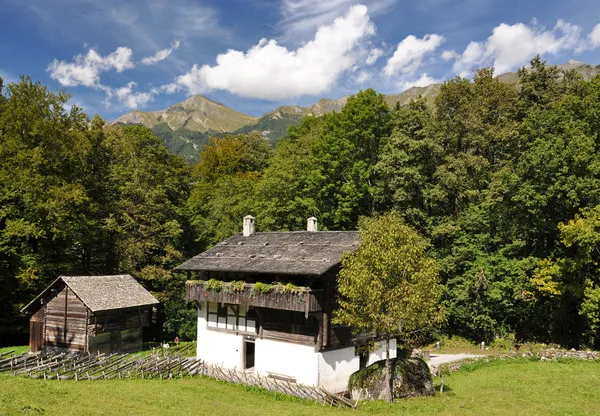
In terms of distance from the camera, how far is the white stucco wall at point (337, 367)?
1076 inches

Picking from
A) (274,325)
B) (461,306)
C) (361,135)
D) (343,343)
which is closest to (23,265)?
(274,325)

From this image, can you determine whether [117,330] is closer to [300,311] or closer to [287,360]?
[287,360]

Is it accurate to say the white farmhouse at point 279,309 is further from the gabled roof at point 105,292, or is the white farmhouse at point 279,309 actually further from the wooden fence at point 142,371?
the gabled roof at point 105,292

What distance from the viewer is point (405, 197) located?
40.3 m

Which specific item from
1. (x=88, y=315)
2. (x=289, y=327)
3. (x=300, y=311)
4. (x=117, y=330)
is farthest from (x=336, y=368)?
(x=88, y=315)

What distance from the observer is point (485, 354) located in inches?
1414

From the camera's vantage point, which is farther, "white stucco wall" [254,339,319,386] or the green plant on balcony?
the green plant on balcony

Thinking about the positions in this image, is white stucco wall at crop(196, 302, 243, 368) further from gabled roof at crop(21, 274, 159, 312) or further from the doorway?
gabled roof at crop(21, 274, 159, 312)

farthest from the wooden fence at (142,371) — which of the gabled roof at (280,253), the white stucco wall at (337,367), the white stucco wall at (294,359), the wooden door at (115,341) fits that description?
the gabled roof at (280,253)

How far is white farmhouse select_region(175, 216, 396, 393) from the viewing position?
27219mm

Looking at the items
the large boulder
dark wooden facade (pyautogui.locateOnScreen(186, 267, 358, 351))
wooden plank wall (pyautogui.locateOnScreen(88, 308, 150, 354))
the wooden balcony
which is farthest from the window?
the large boulder

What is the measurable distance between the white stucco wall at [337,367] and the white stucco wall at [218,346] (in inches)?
247

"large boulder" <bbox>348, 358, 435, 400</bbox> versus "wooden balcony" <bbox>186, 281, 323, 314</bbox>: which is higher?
"wooden balcony" <bbox>186, 281, 323, 314</bbox>

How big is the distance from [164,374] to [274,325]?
721cm
